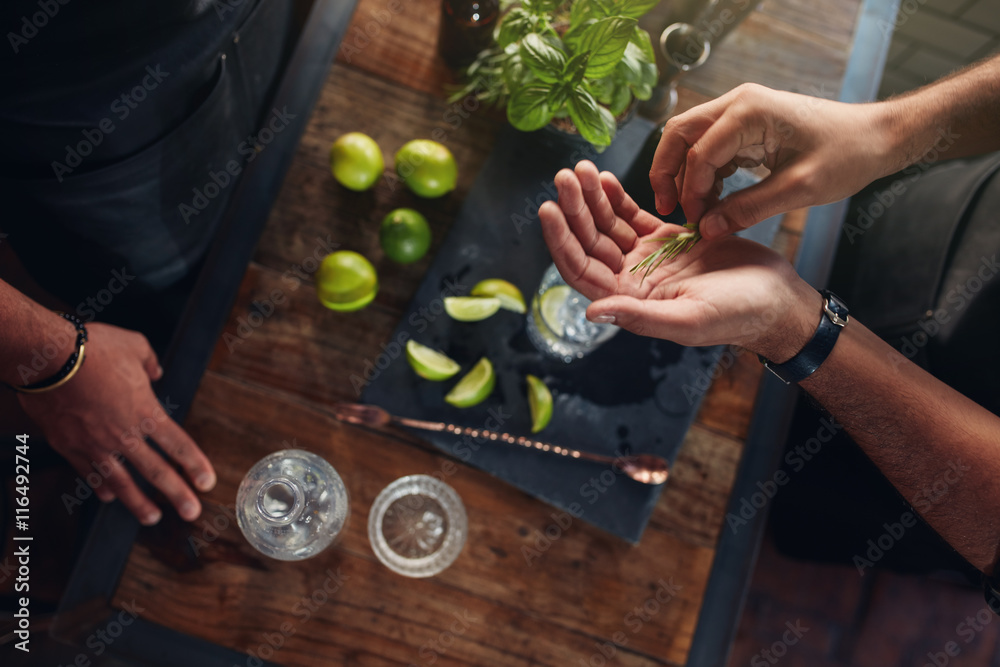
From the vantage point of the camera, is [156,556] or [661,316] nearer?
[661,316]

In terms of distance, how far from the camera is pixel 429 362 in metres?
1.15

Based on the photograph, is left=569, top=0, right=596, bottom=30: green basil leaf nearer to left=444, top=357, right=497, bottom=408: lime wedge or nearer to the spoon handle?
left=444, top=357, right=497, bottom=408: lime wedge

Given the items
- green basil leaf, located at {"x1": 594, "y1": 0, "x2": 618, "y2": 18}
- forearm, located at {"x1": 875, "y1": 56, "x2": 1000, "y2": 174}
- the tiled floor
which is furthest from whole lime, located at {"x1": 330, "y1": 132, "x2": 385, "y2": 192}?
the tiled floor

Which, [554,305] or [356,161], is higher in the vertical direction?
[356,161]

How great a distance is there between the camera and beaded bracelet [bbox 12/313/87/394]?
1.09 meters

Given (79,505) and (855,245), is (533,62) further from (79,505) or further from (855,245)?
(79,505)

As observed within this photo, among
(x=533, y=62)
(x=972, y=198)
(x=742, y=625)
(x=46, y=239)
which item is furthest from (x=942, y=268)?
(x=46, y=239)

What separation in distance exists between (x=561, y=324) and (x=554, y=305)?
5cm

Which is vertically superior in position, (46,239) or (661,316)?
(661,316)

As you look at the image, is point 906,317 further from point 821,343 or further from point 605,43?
point 605,43

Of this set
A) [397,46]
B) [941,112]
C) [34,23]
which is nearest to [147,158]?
[34,23]

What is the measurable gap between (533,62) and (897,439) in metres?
0.95

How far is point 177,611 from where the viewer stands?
1.13 metres

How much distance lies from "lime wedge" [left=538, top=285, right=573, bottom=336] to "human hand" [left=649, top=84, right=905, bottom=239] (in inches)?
12.9
